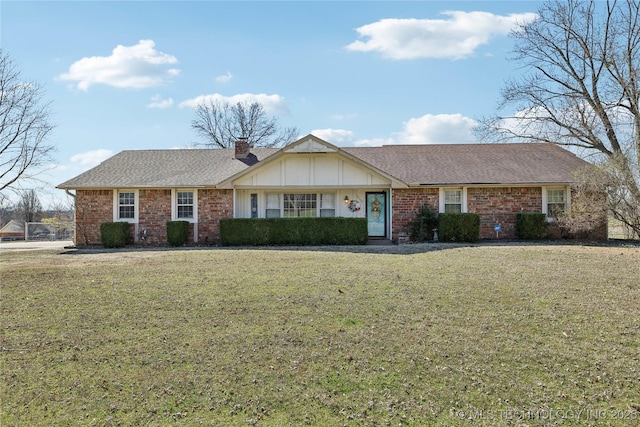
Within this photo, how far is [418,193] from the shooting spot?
1872 centimetres

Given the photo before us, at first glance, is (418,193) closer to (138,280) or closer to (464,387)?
(138,280)

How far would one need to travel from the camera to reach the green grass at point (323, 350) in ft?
14.2

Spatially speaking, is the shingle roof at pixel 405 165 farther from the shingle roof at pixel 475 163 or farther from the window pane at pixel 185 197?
the window pane at pixel 185 197

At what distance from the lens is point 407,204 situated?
61.1ft

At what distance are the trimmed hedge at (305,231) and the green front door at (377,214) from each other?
2172 millimetres

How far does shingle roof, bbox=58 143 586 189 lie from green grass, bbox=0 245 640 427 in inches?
391

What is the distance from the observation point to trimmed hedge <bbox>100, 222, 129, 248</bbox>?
1777 centimetres

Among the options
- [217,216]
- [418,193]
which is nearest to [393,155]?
[418,193]

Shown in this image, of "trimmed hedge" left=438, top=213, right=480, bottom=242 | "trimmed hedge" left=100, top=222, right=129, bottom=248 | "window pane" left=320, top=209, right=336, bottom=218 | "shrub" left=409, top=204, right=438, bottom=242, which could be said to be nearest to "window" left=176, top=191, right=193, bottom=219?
"trimmed hedge" left=100, top=222, right=129, bottom=248

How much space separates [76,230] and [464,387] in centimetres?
1813

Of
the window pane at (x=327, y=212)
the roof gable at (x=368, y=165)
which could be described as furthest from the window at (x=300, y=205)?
the roof gable at (x=368, y=165)

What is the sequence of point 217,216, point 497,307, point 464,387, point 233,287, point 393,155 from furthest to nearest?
point 393,155
point 217,216
point 233,287
point 497,307
point 464,387

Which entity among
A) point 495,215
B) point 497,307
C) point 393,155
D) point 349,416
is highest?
point 393,155

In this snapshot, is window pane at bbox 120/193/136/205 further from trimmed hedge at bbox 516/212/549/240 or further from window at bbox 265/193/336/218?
trimmed hedge at bbox 516/212/549/240
